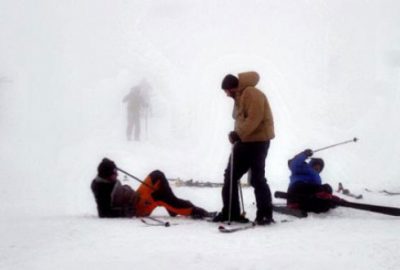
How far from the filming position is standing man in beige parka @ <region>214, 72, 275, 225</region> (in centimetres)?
588

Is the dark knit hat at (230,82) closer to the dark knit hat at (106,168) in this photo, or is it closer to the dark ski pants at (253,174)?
the dark ski pants at (253,174)

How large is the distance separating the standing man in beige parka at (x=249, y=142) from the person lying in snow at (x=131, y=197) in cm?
65

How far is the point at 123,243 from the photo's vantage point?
475cm

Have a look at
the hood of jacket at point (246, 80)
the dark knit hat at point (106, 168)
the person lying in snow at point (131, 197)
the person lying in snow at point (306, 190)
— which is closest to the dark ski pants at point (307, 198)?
the person lying in snow at point (306, 190)

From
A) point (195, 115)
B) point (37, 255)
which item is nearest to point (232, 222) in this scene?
point (37, 255)

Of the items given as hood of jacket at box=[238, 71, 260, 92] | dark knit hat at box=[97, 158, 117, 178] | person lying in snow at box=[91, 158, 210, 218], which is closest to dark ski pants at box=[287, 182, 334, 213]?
person lying in snow at box=[91, 158, 210, 218]

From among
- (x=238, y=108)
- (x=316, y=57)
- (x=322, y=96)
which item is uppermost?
(x=316, y=57)

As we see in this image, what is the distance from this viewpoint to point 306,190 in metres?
6.70

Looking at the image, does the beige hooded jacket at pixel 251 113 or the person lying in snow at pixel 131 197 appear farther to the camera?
the person lying in snow at pixel 131 197

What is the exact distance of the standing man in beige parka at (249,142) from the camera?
5.88 metres

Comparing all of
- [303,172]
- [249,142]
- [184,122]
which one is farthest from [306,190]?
[184,122]

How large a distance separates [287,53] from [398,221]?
3861 centimetres

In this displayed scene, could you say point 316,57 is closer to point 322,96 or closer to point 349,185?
point 322,96

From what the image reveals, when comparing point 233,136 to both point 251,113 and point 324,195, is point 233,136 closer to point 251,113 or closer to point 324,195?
point 251,113
